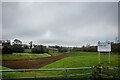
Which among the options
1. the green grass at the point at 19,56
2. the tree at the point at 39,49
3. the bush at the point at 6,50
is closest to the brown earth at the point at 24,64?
the green grass at the point at 19,56

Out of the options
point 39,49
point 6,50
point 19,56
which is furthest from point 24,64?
point 39,49

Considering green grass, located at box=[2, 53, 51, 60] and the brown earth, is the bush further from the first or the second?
the brown earth

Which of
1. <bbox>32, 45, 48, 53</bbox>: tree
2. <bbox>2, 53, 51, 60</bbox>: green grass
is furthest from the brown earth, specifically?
<bbox>32, 45, 48, 53</bbox>: tree

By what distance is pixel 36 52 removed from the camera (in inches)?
1181

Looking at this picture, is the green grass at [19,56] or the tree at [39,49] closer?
the green grass at [19,56]

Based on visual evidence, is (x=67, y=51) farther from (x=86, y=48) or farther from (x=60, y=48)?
(x=86, y=48)

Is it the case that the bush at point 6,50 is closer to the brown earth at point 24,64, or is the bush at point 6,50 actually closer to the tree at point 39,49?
the brown earth at point 24,64

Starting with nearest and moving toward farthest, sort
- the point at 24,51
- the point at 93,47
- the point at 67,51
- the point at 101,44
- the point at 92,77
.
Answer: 1. the point at 92,77
2. the point at 101,44
3. the point at 24,51
4. the point at 93,47
5. the point at 67,51

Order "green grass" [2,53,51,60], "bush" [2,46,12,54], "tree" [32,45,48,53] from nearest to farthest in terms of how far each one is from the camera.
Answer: "bush" [2,46,12,54], "green grass" [2,53,51,60], "tree" [32,45,48,53]

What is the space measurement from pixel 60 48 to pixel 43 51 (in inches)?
450

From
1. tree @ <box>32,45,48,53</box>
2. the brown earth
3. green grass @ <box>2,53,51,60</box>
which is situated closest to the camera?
the brown earth

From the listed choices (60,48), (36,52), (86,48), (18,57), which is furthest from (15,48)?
(86,48)

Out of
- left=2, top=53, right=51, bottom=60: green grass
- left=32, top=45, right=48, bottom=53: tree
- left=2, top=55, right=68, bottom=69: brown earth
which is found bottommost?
left=2, top=55, right=68, bottom=69: brown earth

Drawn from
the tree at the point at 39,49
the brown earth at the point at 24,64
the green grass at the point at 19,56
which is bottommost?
the brown earth at the point at 24,64
